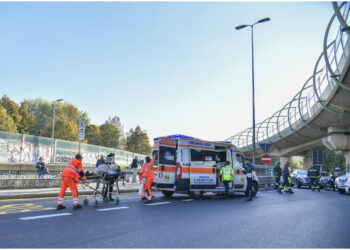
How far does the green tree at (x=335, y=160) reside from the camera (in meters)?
81.6

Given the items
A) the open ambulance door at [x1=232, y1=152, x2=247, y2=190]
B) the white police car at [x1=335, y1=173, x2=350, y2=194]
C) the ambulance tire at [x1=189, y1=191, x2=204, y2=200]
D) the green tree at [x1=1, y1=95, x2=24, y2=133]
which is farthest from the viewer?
the green tree at [x1=1, y1=95, x2=24, y2=133]

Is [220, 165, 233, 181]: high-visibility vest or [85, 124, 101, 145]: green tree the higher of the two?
[85, 124, 101, 145]: green tree

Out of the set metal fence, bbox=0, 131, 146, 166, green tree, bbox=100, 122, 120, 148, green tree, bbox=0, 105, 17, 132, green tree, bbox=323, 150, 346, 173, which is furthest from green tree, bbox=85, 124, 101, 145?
green tree, bbox=323, 150, 346, 173

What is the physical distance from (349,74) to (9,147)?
2208cm

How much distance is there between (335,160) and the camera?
82250mm

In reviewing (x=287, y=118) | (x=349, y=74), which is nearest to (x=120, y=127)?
(x=287, y=118)

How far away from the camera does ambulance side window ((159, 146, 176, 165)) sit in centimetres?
1267

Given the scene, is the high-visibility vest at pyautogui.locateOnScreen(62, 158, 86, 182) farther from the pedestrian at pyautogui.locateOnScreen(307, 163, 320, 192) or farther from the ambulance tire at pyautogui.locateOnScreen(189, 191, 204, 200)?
the pedestrian at pyautogui.locateOnScreen(307, 163, 320, 192)

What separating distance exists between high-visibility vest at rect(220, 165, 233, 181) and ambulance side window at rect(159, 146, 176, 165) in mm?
2295

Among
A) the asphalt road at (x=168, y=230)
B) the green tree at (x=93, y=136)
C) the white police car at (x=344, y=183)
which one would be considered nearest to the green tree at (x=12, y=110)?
the green tree at (x=93, y=136)

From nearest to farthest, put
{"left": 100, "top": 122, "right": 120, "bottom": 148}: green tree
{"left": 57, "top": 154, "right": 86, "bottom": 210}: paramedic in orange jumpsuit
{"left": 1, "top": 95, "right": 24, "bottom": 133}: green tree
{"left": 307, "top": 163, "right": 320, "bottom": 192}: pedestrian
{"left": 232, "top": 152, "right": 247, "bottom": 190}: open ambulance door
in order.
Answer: {"left": 57, "top": 154, "right": 86, "bottom": 210}: paramedic in orange jumpsuit → {"left": 232, "top": 152, "right": 247, "bottom": 190}: open ambulance door → {"left": 307, "top": 163, "right": 320, "bottom": 192}: pedestrian → {"left": 1, "top": 95, "right": 24, "bottom": 133}: green tree → {"left": 100, "top": 122, "right": 120, "bottom": 148}: green tree

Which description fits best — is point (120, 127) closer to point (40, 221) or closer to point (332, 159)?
point (332, 159)

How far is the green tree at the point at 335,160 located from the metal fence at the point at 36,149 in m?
70.6

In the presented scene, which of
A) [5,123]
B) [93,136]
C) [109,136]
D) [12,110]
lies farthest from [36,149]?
[93,136]
